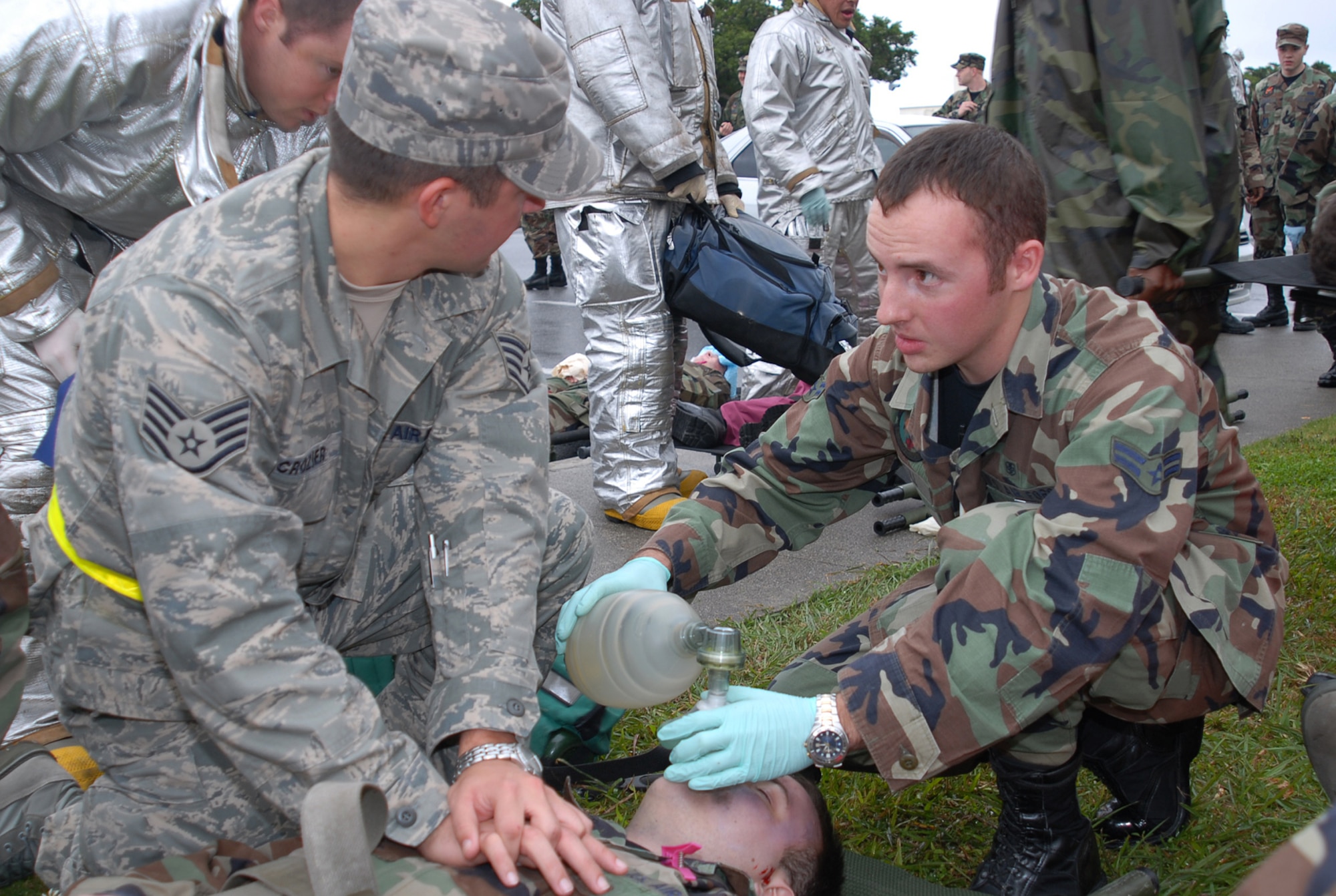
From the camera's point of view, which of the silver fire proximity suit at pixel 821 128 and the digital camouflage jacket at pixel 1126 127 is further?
the silver fire proximity suit at pixel 821 128

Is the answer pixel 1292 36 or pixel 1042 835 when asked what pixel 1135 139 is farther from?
pixel 1292 36

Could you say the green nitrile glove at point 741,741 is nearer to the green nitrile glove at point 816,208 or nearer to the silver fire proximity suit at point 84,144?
the silver fire proximity suit at point 84,144

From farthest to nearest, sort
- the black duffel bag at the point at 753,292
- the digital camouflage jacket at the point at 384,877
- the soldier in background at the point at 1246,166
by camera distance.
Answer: the soldier in background at the point at 1246,166, the black duffel bag at the point at 753,292, the digital camouflage jacket at the point at 384,877

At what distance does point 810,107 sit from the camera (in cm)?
546

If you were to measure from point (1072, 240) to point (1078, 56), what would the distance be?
51cm

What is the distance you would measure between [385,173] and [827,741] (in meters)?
1.21

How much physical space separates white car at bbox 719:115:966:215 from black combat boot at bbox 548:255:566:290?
3.66 m

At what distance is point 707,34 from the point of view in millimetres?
4523

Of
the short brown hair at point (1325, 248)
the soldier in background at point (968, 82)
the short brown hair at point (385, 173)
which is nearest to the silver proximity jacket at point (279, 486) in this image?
the short brown hair at point (385, 173)

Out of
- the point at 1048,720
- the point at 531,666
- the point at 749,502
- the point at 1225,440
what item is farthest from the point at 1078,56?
the point at 531,666

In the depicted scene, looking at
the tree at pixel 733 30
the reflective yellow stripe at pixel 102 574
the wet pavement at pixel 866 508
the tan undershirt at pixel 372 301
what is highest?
the tree at pixel 733 30

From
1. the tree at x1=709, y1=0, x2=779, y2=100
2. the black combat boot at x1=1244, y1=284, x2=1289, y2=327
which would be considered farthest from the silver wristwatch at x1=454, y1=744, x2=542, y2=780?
the tree at x1=709, y1=0, x2=779, y2=100

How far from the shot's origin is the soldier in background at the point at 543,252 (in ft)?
38.6

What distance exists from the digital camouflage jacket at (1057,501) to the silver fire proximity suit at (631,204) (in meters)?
1.78
